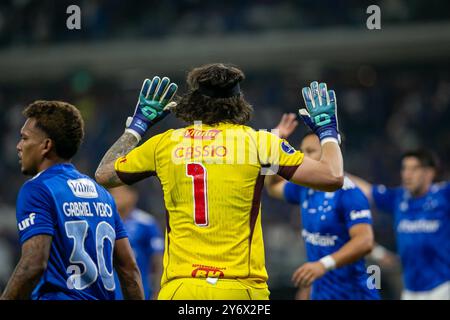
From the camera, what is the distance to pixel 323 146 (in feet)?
15.2

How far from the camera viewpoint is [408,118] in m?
19.3

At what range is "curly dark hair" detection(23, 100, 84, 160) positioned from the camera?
479 centimetres

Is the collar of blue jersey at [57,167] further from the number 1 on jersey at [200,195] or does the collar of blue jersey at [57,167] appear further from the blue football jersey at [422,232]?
the blue football jersey at [422,232]

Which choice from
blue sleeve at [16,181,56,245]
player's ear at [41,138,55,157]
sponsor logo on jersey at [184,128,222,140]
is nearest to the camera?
blue sleeve at [16,181,56,245]

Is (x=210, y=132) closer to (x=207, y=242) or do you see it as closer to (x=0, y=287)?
(x=207, y=242)

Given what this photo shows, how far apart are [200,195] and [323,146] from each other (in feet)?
2.41

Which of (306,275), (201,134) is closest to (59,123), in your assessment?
(201,134)

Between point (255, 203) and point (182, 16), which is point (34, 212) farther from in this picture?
point (182, 16)

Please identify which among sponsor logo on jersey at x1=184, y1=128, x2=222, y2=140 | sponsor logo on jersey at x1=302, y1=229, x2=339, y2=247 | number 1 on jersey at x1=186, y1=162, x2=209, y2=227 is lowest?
sponsor logo on jersey at x1=302, y1=229, x2=339, y2=247

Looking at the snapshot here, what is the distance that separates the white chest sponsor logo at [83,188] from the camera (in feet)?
15.6

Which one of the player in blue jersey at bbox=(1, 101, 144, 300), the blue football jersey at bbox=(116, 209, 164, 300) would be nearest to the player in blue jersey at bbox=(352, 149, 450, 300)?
the blue football jersey at bbox=(116, 209, 164, 300)

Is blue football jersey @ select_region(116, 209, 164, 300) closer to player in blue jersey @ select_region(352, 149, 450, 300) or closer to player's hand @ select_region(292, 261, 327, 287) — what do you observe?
player in blue jersey @ select_region(352, 149, 450, 300)

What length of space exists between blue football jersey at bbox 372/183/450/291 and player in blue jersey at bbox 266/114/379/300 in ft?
8.34
